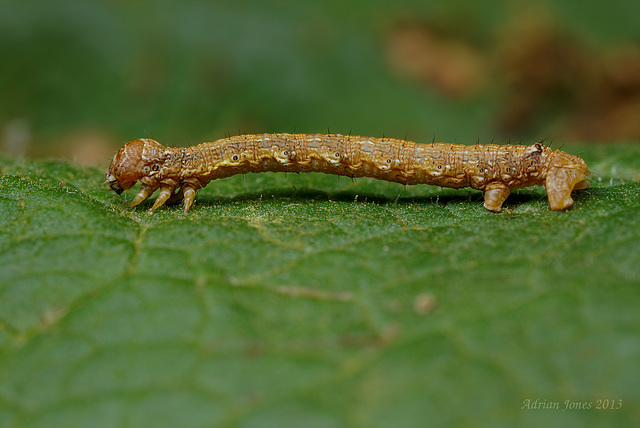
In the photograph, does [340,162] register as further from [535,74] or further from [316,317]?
[535,74]

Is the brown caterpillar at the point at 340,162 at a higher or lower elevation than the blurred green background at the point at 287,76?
lower

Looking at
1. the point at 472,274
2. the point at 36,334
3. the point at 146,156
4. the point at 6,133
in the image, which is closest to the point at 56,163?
the point at 146,156

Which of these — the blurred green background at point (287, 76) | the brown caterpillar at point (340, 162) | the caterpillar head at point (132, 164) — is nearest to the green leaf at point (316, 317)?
the brown caterpillar at point (340, 162)

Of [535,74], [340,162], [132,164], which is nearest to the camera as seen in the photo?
[132,164]

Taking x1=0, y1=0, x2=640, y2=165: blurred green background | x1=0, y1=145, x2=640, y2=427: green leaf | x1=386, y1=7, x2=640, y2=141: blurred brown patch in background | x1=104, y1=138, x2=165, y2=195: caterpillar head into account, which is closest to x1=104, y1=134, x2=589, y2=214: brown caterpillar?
x1=104, y1=138, x2=165, y2=195: caterpillar head

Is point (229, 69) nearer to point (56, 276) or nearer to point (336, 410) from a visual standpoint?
point (56, 276)

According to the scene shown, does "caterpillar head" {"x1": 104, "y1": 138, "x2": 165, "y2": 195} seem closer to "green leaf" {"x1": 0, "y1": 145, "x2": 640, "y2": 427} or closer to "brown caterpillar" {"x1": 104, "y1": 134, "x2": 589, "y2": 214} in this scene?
"brown caterpillar" {"x1": 104, "y1": 134, "x2": 589, "y2": 214}

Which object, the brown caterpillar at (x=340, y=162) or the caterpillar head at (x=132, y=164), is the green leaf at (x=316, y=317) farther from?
the caterpillar head at (x=132, y=164)

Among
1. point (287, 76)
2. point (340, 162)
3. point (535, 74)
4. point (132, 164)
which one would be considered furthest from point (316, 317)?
point (535, 74)
